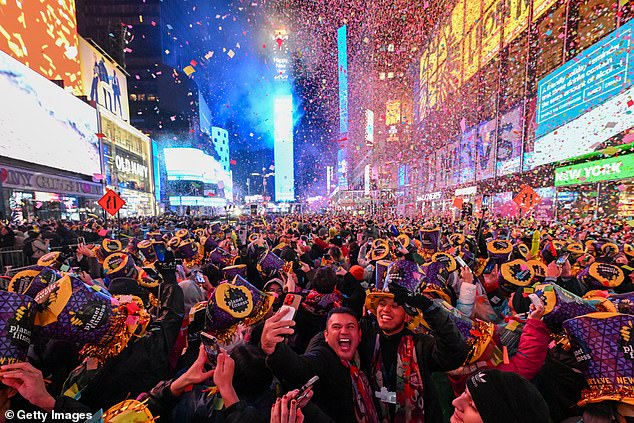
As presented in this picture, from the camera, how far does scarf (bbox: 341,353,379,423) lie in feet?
7.84

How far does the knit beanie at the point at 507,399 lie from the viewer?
1.39 metres

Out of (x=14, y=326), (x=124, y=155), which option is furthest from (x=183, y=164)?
(x=14, y=326)

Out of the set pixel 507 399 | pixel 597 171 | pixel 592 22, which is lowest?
pixel 507 399

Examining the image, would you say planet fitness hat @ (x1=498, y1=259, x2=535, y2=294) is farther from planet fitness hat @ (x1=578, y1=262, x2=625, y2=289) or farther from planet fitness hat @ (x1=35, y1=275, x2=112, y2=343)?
planet fitness hat @ (x1=35, y1=275, x2=112, y2=343)

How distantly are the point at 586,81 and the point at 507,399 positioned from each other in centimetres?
2500

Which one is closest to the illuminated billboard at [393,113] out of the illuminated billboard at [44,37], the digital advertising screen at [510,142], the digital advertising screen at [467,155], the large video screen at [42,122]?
the digital advertising screen at [467,155]

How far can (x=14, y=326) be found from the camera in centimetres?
171

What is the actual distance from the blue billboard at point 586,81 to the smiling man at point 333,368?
2156 centimetres

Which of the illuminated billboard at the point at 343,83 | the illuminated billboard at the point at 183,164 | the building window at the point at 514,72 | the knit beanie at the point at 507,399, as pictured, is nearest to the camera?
the knit beanie at the point at 507,399

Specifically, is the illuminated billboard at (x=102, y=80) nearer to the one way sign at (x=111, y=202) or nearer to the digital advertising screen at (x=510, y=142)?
the one way sign at (x=111, y=202)

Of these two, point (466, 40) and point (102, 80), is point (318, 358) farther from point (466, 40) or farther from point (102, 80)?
point (102, 80)

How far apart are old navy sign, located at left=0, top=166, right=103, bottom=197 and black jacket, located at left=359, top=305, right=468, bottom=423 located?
27.0 m

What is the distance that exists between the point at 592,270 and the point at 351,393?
3.98 meters

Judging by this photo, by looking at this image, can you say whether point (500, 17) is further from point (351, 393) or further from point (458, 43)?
point (351, 393)
